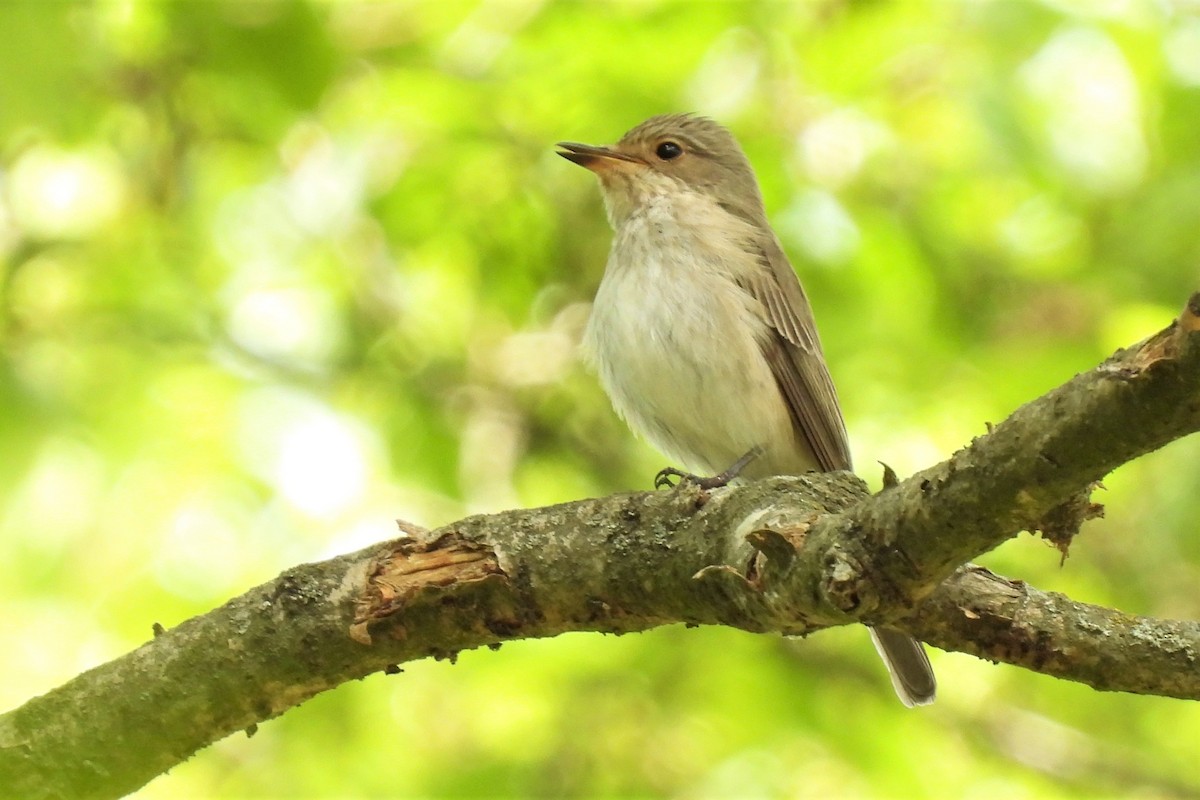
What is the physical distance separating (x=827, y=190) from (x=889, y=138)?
413 mm

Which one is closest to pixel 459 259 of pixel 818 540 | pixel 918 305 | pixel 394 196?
pixel 394 196

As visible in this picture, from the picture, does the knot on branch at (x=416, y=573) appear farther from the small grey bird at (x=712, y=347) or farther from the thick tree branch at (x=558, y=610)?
the small grey bird at (x=712, y=347)

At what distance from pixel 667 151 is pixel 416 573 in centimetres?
347

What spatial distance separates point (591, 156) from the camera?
19.5ft

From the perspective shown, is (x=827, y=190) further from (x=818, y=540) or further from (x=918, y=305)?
(x=818, y=540)

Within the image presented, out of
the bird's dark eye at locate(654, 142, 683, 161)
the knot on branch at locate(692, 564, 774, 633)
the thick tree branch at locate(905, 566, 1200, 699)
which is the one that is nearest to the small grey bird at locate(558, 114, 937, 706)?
the bird's dark eye at locate(654, 142, 683, 161)

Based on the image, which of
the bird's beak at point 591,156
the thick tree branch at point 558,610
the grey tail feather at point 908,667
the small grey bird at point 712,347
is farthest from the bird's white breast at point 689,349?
the thick tree branch at point 558,610

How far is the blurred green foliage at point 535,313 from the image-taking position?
5.53 metres

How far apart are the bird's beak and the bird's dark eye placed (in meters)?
0.32

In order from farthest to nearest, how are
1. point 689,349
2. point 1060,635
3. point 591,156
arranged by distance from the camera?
point 591,156 < point 689,349 < point 1060,635

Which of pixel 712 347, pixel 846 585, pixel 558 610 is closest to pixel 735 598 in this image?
pixel 846 585

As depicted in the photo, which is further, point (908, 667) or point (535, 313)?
point (535, 313)

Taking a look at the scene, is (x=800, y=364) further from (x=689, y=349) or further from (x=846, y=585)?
(x=846, y=585)

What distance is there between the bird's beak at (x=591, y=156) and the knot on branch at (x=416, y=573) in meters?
2.75
